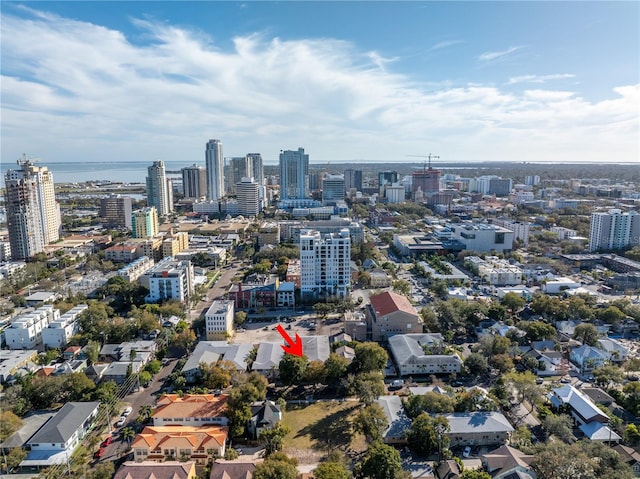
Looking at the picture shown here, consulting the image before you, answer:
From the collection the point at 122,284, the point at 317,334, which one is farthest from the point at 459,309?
the point at 122,284

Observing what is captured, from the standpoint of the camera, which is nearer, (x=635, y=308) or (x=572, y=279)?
(x=635, y=308)

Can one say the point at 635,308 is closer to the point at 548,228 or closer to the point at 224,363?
the point at 224,363

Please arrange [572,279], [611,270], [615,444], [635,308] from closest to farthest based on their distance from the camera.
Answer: [615,444], [635,308], [572,279], [611,270]

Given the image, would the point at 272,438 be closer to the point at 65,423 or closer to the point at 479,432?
the point at 479,432

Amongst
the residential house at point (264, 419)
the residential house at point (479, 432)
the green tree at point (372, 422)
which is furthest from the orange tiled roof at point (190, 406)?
the residential house at point (479, 432)

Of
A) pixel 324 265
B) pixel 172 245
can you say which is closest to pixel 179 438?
pixel 324 265

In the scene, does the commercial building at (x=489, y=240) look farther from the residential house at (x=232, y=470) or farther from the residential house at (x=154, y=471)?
the residential house at (x=154, y=471)
